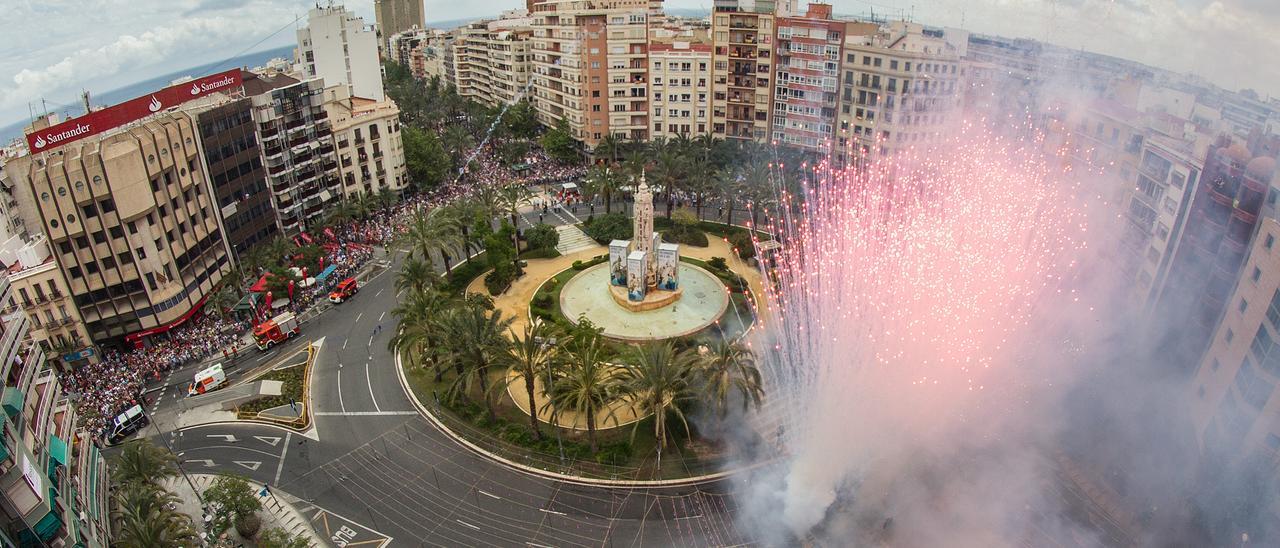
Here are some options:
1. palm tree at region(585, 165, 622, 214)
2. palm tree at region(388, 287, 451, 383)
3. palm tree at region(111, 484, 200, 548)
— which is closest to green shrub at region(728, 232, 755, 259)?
palm tree at region(585, 165, 622, 214)

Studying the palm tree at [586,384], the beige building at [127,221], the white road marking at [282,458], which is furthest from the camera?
the beige building at [127,221]

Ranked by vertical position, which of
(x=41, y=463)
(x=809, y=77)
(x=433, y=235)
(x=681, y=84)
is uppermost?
(x=809, y=77)

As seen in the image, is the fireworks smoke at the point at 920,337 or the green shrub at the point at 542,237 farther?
the green shrub at the point at 542,237

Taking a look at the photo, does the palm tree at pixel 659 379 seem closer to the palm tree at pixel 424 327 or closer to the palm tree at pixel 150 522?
the palm tree at pixel 424 327

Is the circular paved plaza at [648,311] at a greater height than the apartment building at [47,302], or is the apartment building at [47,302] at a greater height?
the apartment building at [47,302]

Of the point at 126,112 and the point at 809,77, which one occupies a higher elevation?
the point at 126,112

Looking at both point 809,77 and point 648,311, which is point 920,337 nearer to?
point 648,311

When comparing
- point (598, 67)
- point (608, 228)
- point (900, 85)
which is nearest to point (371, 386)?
point (608, 228)

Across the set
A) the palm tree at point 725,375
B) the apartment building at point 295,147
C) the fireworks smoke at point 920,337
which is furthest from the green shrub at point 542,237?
the palm tree at point 725,375
